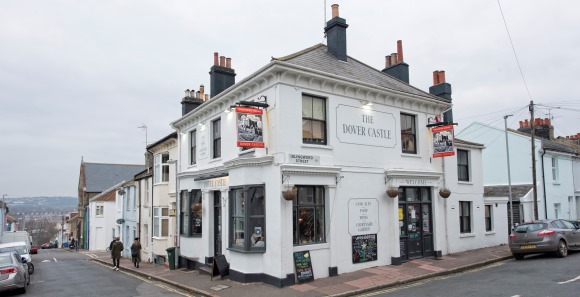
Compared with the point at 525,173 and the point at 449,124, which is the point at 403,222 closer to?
the point at 449,124

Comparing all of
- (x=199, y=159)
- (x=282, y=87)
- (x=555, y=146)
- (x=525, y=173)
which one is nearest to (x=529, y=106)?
(x=525, y=173)

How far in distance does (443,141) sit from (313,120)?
589 centimetres

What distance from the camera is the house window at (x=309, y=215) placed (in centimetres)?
1297

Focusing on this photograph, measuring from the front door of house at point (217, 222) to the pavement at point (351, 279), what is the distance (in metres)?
1.25

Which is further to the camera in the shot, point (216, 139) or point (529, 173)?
point (529, 173)

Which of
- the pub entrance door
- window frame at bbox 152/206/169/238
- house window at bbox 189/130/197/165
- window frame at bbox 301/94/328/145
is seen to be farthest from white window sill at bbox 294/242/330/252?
window frame at bbox 152/206/169/238

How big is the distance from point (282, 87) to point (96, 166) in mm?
56982

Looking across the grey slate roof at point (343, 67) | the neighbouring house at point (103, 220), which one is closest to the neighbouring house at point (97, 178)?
the neighbouring house at point (103, 220)

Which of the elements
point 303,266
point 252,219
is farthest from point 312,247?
point 252,219

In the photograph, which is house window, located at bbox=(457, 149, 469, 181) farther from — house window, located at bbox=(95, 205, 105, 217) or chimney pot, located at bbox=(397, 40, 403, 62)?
house window, located at bbox=(95, 205, 105, 217)

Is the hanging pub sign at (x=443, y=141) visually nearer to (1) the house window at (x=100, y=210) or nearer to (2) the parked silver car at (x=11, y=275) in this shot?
(2) the parked silver car at (x=11, y=275)

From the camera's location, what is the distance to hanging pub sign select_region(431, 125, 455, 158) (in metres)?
16.2

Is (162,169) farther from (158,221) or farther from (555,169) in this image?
(555,169)

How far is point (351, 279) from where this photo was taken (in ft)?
41.8
